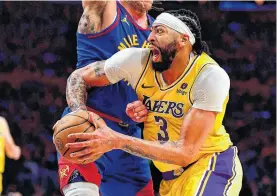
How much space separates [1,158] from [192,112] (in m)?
1.97

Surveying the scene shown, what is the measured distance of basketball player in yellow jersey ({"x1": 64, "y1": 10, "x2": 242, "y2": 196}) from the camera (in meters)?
3.30

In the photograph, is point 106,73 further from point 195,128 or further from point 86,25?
point 195,128

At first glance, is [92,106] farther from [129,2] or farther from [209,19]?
[209,19]

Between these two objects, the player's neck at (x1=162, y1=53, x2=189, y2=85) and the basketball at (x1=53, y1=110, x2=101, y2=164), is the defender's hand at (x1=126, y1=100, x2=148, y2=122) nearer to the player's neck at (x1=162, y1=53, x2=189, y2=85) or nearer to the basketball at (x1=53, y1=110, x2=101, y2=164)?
the player's neck at (x1=162, y1=53, x2=189, y2=85)

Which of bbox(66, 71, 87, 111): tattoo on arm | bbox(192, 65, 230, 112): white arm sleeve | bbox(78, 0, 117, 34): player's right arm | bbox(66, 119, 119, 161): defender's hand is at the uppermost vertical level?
bbox(78, 0, 117, 34): player's right arm

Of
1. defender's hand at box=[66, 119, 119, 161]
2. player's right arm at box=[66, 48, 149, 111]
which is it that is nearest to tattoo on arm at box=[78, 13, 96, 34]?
player's right arm at box=[66, 48, 149, 111]

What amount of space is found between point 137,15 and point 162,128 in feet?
3.25

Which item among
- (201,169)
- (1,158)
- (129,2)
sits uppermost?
(129,2)

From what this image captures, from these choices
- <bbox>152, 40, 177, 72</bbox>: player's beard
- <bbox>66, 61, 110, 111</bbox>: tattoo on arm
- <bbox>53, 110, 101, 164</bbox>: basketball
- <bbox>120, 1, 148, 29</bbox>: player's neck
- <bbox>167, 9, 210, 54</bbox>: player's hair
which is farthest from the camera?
<bbox>120, 1, 148, 29</bbox>: player's neck

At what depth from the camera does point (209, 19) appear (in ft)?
25.2

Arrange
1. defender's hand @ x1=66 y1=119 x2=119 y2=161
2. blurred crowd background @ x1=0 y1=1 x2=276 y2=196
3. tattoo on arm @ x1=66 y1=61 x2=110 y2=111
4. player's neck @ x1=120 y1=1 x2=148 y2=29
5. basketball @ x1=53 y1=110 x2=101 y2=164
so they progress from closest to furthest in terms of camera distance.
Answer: defender's hand @ x1=66 y1=119 x2=119 y2=161 → basketball @ x1=53 y1=110 x2=101 y2=164 → tattoo on arm @ x1=66 y1=61 x2=110 y2=111 → player's neck @ x1=120 y1=1 x2=148 y2=29 → blurred crowd background @ x1=0 y1=1 x2=276 y2=196

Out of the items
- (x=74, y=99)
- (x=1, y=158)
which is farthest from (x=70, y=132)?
(x=1, y=158)

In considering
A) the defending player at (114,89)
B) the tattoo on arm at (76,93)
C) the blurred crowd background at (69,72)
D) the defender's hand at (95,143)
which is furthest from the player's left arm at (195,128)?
the blurred crowd background at (69,72)

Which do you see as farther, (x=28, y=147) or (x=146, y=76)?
(x=28, y=147)
